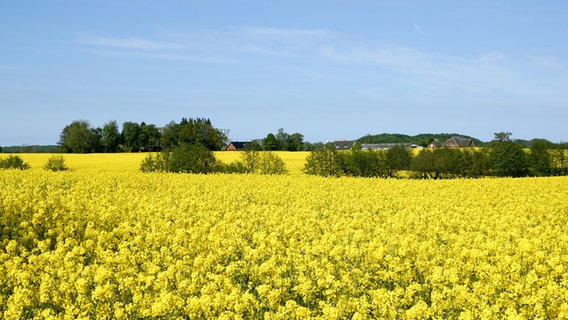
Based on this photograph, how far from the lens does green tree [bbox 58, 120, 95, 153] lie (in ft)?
363

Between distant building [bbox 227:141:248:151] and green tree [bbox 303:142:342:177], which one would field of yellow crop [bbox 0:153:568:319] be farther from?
distant building [bbox 227:141:248:151]

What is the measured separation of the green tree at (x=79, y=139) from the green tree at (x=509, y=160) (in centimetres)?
8135

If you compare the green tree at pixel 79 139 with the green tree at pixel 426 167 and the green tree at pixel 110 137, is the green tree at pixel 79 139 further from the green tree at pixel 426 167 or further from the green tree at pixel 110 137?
the green tree at pixel 426 167

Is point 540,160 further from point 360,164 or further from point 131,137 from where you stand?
point 131,137

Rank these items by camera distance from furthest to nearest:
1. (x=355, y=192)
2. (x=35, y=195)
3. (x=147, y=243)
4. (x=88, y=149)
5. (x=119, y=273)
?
(x=88, y=149)
(x=355, y=192)
(x=35, y=195)
(x=147, y=243)
(x=119, y=273)

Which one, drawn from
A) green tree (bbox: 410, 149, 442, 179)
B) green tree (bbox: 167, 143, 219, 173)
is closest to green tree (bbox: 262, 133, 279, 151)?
green tree (bbox: 410, 149, 442, 179)

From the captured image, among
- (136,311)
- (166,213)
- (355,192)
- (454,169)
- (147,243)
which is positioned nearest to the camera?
(136,311)

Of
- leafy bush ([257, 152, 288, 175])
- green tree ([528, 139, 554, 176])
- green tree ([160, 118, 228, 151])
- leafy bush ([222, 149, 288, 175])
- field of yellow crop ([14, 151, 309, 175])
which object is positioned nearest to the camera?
leafy bush ([222, 149, 288, 175])

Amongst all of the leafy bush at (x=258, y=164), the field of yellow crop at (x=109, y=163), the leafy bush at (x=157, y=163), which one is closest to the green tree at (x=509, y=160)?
the field of yellow crop at (x=109, y=163)

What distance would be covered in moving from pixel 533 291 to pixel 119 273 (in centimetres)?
663

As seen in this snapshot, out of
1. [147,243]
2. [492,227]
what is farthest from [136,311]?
[492,227]

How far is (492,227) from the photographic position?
14430 mm

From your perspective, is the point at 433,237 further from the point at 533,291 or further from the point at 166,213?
the point at 166,213

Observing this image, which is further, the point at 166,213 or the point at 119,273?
the point at 166,213
